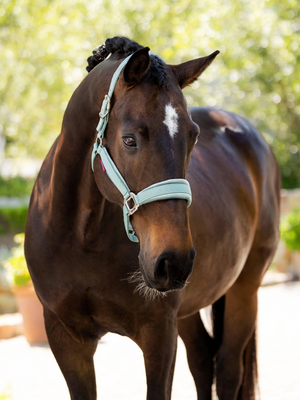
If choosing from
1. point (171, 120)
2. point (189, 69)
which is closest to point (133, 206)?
point (171, 120)

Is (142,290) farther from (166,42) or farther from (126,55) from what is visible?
(166,42)

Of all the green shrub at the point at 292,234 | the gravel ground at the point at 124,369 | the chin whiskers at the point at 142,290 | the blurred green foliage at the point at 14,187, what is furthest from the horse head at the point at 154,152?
the blurred green foliage at the point at 14,187

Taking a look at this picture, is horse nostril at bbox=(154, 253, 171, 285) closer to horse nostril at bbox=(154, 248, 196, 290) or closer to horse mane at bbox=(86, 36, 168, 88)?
horse nostril at bbox=(154, 248, 196, 290)

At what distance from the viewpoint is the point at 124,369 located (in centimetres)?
462

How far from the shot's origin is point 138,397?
3.86 m

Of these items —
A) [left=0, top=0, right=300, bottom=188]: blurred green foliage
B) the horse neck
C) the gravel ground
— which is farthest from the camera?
[left=0, top=0, right=300, bottom=188]: blurred green foliage

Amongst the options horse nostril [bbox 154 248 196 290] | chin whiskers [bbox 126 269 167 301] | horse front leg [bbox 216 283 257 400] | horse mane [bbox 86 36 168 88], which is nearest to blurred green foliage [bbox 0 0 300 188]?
horse front leg [bbox 216 283 257 400]

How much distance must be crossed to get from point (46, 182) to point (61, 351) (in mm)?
817

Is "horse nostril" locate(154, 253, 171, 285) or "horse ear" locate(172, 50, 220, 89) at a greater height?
"horse ear" locate(172, 50, 220, 89)

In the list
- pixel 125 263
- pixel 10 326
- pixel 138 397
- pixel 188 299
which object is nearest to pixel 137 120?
pixel 125 263

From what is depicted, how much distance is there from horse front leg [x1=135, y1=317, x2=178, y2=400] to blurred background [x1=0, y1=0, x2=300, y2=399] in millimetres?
6347

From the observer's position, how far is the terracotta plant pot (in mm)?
5340

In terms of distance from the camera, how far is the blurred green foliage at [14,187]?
14.5 meters

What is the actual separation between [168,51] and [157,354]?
8019 mm
